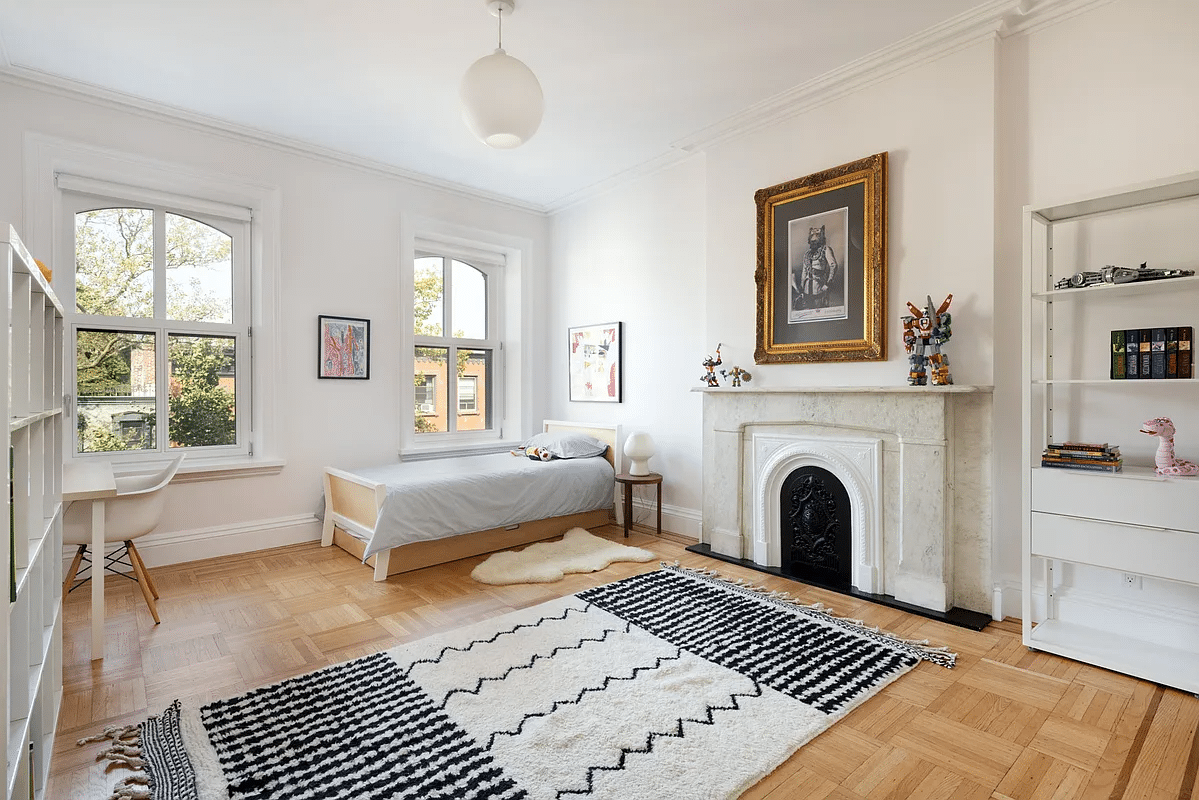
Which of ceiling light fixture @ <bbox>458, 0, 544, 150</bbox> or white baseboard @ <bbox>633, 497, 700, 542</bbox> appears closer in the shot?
ceiling light fixture @ <bbox>458, 0, 544, 150</bbox>

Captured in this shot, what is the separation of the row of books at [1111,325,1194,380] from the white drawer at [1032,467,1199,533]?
1.30ft

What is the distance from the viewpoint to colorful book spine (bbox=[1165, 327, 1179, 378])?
2281mm

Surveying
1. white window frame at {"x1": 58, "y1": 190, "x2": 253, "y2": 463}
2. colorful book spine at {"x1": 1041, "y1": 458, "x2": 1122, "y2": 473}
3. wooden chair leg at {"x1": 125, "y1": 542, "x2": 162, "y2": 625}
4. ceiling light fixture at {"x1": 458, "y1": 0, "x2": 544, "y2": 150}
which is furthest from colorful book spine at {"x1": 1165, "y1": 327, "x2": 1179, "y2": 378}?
white window frame at {"x1": 58, "y1": 190, "x2": 253, "y2": 463}

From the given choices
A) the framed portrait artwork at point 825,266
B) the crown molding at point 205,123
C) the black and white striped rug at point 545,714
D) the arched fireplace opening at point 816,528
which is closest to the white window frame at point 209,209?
the crown molding at point 205,123

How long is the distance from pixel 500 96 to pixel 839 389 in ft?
7.35

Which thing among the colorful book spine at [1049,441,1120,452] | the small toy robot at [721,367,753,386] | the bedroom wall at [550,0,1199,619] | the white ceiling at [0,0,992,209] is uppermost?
the white ceiling at [0,0,992,209]

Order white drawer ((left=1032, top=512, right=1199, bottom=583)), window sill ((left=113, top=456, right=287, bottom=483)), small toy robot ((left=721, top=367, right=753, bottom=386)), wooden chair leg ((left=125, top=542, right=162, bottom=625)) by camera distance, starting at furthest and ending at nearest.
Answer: small toy robot ((left=721, top=367, right=753, bottom=386)) < window sill ((left=113, top=456, right=287, bottom=483)) < wooden chair leg ((left=125, top=542, right=162, bottom=625)) < white drawer ((left=1032, top=512, right=1199, bottom=583))

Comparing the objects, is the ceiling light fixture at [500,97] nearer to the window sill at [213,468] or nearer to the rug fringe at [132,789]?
the rug fringe at [132,789]

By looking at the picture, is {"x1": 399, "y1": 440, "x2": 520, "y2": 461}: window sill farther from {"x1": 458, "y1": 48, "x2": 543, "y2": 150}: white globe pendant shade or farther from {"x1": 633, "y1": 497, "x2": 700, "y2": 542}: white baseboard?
{"x1": 458, "y1": 48, "x2": 543, "y2": 150}: white globe pendant shade

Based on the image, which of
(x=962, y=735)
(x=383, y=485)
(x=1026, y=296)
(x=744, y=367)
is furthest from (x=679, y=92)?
(x=962, y=735)

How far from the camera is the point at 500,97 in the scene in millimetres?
2418

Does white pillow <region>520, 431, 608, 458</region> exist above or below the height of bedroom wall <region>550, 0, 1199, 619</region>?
below

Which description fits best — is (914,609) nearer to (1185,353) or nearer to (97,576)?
(1185,353)

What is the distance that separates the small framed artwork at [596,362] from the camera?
16.4 feet
